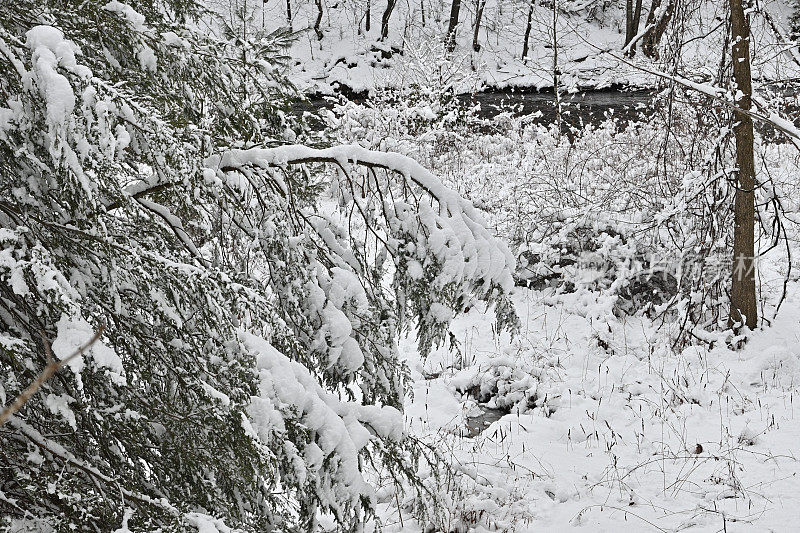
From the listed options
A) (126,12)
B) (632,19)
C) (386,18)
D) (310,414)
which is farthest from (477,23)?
(310,414)

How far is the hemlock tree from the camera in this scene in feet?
6.21

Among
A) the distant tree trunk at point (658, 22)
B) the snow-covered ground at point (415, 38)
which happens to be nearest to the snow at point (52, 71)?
the distant tree trunk at point (658, 22)

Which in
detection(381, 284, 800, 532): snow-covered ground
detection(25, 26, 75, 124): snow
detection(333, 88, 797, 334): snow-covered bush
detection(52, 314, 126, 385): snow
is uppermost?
detection(25, 26, 75, 124): snow

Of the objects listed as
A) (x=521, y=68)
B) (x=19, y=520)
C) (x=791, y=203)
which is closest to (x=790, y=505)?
(x=19, y=520)

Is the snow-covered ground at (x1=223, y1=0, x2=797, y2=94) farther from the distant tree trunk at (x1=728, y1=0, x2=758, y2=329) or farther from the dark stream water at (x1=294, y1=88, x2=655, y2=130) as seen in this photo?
the distant tree trunk at (x1=728, y1=0, x2=758, y2=329)

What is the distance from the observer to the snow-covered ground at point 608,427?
169 inches

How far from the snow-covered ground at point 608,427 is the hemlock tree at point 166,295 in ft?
2.38

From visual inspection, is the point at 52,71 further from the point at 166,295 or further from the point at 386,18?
the point at 386,18

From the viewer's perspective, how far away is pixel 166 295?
217 centimetres

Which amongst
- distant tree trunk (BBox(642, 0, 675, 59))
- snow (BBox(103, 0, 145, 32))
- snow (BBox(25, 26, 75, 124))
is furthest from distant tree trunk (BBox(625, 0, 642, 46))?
snow (BBox(25, 26, 75, 124))

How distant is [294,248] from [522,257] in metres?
5.88

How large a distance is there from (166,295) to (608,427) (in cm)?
392

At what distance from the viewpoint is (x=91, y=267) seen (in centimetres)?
215

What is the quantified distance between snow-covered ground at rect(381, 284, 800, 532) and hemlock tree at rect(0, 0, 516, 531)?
2.38ft
